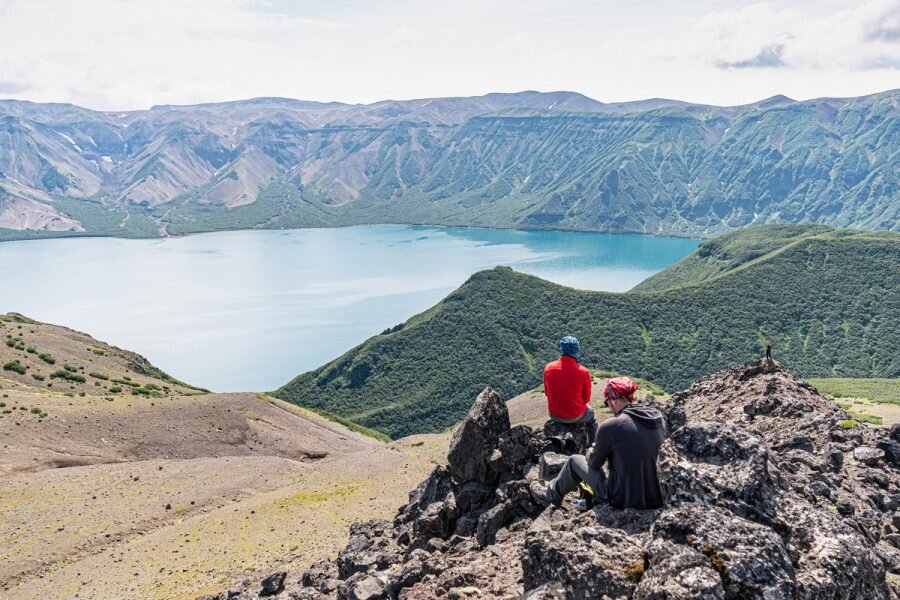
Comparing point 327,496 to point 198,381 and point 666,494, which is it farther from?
point 198,381

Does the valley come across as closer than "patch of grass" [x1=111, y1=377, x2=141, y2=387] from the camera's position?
Yes

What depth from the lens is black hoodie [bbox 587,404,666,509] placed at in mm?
10164

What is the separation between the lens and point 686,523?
8.45 m

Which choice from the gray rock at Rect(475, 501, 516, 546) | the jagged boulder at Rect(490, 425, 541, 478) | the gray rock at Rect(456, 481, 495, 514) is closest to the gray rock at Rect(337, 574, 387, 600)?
the gray rock at Rect(475, 501, 516, 546)

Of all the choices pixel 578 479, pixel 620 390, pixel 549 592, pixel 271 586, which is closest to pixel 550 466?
pixel 578 479

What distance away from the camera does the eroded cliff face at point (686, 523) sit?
319 inches

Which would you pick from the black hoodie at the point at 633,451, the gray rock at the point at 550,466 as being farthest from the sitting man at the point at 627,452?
the gray rock at the point at 550,466

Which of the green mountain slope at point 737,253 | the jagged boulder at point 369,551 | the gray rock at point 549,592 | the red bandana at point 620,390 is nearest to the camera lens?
the gray rock at point 549,592

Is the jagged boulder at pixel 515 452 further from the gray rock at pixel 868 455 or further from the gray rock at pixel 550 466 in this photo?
the gray rock at pixel 868 455

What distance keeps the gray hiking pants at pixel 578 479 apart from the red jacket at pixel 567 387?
2929mm

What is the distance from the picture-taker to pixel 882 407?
5847 centimetres

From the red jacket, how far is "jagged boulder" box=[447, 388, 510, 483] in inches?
96.9

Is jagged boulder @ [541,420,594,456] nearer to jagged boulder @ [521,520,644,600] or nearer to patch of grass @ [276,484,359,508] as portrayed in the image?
jagged boulder @ [521,520,644,600]

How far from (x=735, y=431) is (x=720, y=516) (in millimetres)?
2190
